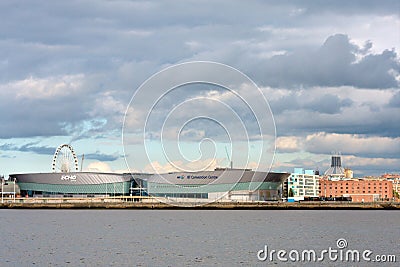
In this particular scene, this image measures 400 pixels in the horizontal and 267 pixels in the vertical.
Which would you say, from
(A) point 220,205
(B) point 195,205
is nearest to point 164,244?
(A) point 220,205

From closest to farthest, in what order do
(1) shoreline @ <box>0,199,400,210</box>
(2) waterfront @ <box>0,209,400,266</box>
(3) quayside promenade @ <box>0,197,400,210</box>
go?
1. (2) waterfront @ <box>0,209,400,266</box>
2. (1) shoreline @ <box>0,199,400,210</box>
3. (3) quayside promenade @ <box>0,197,400,210</box>

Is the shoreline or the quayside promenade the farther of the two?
the quayside promenade

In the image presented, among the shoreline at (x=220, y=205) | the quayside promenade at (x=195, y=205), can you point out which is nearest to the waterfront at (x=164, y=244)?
the shoreline at (x=220, y=205)

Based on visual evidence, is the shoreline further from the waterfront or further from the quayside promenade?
the waterfront

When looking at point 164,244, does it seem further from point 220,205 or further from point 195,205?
point 195,205

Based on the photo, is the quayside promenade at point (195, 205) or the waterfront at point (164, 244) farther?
the quayside promenade at point (195, 205)

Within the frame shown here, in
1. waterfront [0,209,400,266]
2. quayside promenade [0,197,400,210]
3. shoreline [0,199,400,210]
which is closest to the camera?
waterfront [0,209,400,266]

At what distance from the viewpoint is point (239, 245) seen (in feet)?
193

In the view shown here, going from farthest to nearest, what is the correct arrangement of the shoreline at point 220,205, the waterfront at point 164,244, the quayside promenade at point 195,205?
the quayside promenade at point 195,205 → the shoreline at point 220,205 → the waterfront at point 164,244

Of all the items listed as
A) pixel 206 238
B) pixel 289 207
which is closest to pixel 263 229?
pixel 206 238

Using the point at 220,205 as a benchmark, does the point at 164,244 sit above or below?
below

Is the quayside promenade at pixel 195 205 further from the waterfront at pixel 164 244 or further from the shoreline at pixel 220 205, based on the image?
the waterfront at pixel 164 244

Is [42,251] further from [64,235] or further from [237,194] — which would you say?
[237,194]

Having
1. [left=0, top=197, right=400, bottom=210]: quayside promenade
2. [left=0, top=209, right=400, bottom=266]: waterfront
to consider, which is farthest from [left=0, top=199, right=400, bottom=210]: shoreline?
[left=0, top=209, right=400, bottom=266]: waterfront
